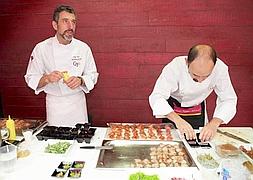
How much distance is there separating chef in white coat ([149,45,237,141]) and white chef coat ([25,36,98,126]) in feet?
2.42

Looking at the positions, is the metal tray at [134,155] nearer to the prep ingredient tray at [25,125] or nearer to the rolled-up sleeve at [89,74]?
the prep ingredient tray at [25,125]

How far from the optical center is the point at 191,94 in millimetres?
2316

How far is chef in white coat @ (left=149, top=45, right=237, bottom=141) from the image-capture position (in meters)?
1.97

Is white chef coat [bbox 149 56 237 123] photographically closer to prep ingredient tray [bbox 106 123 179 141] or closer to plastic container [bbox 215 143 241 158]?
prep ingredient tray [bbox 106 123 179 141]

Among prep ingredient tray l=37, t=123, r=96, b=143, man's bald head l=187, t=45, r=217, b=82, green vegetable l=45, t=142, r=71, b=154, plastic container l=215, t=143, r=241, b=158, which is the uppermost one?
man's bald head l=187, t=45, r=217, b=82

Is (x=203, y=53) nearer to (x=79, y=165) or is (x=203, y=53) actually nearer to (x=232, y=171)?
(x=232, y=171)

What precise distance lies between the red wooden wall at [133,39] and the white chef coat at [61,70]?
686mm

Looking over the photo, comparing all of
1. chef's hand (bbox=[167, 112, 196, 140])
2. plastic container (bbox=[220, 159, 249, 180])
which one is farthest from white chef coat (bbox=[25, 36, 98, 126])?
plastic container (bbox=[220, 159, 249, 180])

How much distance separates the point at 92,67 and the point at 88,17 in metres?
0.83

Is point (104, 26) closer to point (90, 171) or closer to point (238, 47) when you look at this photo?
point (238, 47)

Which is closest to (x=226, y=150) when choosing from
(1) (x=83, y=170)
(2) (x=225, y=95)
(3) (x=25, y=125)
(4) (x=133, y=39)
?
(2) (x=225, y=95)

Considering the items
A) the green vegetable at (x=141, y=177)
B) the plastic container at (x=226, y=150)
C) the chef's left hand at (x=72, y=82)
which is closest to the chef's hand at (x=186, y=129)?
the plastic container at (x=226, y=150)

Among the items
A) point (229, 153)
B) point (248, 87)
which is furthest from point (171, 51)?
point (229, 153)

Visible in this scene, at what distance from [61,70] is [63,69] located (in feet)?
0.07
